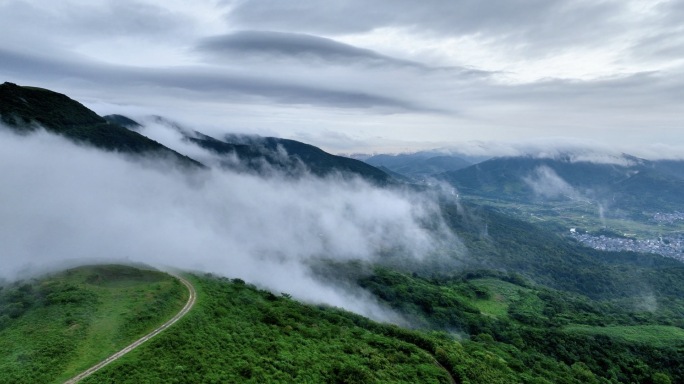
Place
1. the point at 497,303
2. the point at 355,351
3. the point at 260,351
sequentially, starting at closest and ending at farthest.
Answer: the point at 260,351 → the point at 355,351 → the point at 497,303

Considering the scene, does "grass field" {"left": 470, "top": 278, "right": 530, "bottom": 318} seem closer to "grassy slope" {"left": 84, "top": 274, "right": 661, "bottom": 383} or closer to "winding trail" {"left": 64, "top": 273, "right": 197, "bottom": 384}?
"grassy slope" {"left": 84, "top": 274, "right": 661, "bottom": 383}

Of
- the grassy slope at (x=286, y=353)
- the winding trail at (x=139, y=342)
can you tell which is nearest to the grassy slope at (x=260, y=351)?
the grassy slope at (x=286, y=353)

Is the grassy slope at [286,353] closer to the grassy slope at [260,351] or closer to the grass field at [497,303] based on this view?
the grassy slope at [260,351]

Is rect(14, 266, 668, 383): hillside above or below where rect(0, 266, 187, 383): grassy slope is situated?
below

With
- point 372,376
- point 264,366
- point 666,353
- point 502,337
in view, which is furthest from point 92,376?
point 666,353

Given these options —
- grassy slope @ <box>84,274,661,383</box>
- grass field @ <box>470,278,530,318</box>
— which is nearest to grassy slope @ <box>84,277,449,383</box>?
grassy slope @ <box>84,274,661,383</box>

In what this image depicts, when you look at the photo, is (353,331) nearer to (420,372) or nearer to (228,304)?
(420,372)

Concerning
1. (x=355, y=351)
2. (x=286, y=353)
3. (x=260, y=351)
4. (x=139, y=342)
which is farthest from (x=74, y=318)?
(x=355, y=351)

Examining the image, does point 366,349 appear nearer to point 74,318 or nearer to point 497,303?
point 74,318
